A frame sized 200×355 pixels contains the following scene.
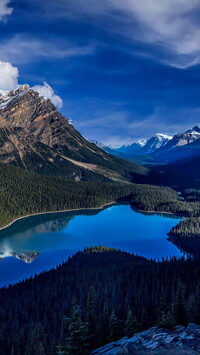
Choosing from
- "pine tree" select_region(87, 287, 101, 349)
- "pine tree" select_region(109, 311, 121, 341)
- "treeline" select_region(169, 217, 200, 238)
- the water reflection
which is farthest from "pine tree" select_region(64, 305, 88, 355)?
"treeline" select_region(169, 217, 200, 238)

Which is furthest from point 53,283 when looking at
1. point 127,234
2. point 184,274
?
point 127,234

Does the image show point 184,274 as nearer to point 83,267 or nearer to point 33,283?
point 83,267

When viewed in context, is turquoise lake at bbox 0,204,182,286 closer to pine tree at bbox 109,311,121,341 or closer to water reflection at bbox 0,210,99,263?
water reflection at bbox 0,210,99,263

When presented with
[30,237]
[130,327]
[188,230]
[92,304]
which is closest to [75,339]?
[130,327]

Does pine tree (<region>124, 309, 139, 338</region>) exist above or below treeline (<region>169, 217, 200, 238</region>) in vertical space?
below

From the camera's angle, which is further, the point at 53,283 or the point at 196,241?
the point at 196,241

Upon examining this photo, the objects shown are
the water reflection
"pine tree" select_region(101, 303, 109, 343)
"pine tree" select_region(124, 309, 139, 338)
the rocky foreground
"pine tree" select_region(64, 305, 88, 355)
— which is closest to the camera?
the rocky foreground

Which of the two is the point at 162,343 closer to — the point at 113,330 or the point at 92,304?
the point at 113,330
